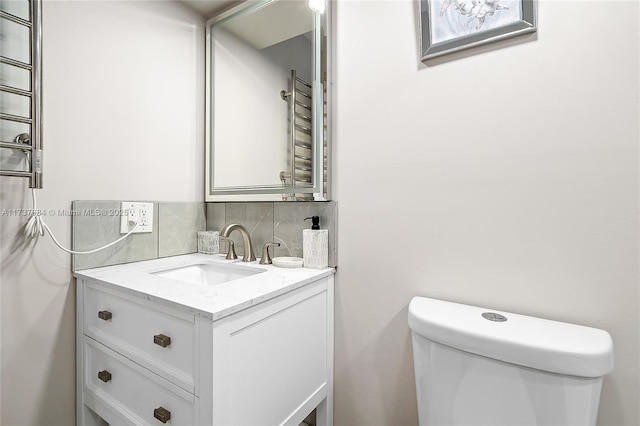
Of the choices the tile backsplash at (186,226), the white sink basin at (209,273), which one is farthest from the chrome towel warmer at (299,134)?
the white sink basin at (209,273)

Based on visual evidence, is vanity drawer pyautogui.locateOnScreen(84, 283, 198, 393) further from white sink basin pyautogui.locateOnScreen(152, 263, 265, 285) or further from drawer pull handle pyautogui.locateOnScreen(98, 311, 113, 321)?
white sink basin pyautogui.locateOnScreen(152, 263, 265, 285)

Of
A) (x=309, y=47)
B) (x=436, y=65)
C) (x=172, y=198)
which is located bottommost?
(x=172, y=198)

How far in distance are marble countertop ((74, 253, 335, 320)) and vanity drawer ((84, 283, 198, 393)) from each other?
0.11 ft

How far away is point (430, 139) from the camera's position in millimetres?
991

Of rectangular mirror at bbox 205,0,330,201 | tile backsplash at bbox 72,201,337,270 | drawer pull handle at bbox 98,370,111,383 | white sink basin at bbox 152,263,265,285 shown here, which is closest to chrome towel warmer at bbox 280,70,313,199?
rectangular mirror at bbox 205,0,330,201

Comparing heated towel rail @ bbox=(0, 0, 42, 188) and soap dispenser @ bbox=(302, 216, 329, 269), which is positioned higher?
heated towel rail @ bbox=(0, 0, 42, 188)

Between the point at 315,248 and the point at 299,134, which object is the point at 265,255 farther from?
the point at 299,134

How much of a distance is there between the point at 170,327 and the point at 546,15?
4.31 ft

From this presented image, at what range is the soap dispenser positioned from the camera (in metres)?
1.14

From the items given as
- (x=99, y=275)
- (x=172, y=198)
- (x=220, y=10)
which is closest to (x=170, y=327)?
(x=99, y=275)

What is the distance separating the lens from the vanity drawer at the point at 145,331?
29.8 inches

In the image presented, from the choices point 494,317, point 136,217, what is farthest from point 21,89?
point 494,317

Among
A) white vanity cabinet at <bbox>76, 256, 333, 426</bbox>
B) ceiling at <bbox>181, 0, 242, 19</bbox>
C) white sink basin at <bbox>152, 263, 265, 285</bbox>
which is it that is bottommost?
white vanity cabinet at <bbox>76, 256, 333, 426</bbox>

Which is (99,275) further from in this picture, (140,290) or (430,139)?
(430,139)
